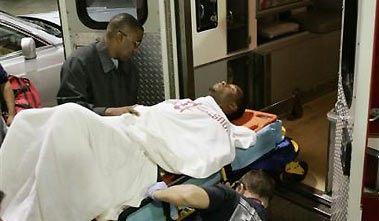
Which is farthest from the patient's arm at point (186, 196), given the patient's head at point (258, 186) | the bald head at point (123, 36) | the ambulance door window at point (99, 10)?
the ambulance door window at point (99, 10)

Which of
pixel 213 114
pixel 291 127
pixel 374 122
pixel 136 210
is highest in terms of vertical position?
pixel 374 122

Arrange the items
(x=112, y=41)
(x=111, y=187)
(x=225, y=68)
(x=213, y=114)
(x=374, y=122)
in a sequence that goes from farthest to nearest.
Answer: (x=225, y=68), (x=112, y=41), (x=213, y=114), (x=111, y=187), (x=374, y=122)

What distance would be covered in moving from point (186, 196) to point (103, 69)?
138 centimetres

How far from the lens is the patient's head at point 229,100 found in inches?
131

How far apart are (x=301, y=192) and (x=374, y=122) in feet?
4.78

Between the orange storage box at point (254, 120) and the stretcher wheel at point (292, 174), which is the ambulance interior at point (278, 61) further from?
the orange storage box at point (254, 120)

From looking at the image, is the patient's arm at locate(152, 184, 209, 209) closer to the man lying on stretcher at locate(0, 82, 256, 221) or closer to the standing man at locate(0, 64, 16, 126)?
the man lying on stretcher at locate(0, 82, 256, 221)

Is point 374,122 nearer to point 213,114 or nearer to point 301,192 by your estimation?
point 213,114

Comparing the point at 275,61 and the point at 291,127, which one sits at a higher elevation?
the point at 275,61

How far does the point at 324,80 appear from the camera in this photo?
5.33 m

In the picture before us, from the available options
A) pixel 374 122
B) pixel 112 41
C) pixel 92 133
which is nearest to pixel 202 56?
pixel 112 41

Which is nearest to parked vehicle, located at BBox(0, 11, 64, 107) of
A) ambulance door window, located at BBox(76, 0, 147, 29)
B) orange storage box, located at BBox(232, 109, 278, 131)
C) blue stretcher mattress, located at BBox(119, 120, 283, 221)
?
ambulance door window, located at BBox(76, 0, 147, 29)

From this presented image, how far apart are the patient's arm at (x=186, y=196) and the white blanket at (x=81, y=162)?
0.57ft

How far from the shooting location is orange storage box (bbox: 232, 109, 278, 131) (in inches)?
127
